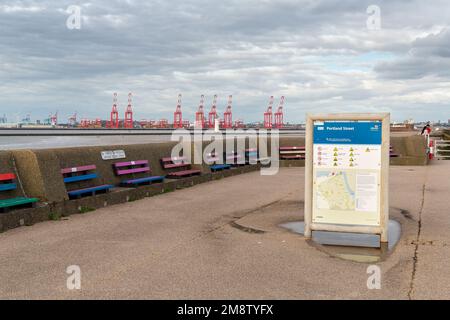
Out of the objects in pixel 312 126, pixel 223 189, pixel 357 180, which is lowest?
pixel 223 189

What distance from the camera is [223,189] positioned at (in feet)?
43.7

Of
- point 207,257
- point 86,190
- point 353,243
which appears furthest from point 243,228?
point 86,190

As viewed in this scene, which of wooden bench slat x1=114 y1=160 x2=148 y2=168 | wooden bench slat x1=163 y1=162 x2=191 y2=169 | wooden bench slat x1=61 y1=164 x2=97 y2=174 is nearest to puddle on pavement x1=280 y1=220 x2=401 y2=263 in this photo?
wooden bench slat x1=61 y1=164 x2=97 y2=174

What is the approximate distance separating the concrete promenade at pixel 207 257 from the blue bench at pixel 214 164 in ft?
17.5

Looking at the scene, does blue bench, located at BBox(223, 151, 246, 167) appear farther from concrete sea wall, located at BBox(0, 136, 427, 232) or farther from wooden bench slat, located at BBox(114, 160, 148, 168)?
wooden bench slat, located at BBox(114, 160, 148, 168)

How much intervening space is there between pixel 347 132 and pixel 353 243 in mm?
1626

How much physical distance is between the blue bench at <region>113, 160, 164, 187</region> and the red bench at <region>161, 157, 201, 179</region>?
75 cm

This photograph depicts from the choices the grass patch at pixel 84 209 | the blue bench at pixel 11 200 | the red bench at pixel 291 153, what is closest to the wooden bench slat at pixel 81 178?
the grass patch at pixel 84 209

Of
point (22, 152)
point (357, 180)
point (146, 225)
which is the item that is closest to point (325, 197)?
point (357, 180)

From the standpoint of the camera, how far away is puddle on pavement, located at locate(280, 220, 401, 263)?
261 inches

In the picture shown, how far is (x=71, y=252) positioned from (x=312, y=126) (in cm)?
385

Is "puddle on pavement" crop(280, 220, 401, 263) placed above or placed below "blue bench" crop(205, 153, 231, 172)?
Result: below
